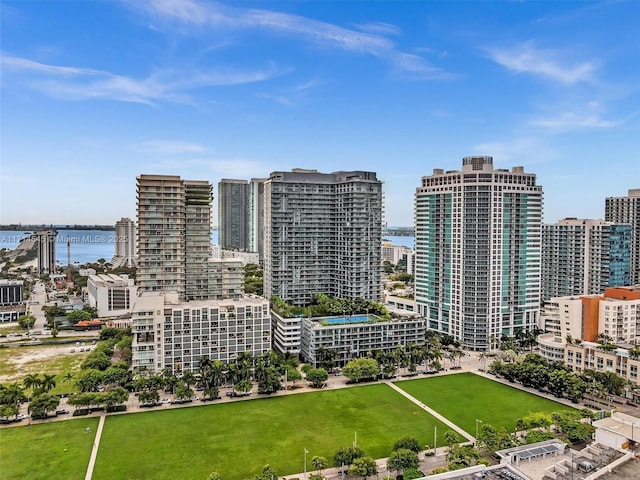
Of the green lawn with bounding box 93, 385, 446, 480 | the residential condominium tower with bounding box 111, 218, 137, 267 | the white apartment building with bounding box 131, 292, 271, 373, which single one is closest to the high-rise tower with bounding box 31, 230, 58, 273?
the residential condominium tower with bounding box 111, 218, 137, 267

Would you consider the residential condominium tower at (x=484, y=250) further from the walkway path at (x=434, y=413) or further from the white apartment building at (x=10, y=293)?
the white apartment building at (x=10, y=293)

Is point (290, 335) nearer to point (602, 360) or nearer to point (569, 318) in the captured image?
point (569, 318)

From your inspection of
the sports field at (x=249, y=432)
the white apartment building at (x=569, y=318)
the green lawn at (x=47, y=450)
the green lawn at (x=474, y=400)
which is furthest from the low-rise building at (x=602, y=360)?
the green lawn at (x=47, y=450)

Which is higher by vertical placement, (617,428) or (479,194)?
(479,194)

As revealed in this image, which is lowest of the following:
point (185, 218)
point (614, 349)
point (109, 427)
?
point (109, 427)

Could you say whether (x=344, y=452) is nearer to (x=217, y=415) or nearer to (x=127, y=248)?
(x=217, y=415)

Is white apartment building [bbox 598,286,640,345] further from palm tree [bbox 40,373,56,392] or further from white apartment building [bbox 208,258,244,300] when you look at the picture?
palm tree [bbox 40,373,56,392]

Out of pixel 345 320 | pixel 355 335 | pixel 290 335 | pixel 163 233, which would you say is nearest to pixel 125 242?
pixel 163 233

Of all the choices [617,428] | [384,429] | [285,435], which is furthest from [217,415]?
[617,428]
